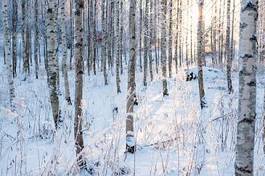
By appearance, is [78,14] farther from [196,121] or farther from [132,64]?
[196,121]

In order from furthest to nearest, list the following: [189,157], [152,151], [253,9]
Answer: [152,151] < [189,157] < [253,9]

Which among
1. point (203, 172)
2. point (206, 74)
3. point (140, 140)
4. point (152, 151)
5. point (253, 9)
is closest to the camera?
point (253, 9)

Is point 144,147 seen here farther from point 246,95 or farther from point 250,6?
point 250,6

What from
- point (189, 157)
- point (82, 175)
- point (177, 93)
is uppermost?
point (177, 93)

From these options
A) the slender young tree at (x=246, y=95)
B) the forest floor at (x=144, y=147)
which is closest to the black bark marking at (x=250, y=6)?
the slender young tree at (x=246, y=95)

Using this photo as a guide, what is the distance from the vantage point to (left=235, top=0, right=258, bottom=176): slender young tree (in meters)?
4.03

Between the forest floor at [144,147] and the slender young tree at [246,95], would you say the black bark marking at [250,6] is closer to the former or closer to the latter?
the slender young tree at [246,95]

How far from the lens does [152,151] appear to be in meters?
7.19

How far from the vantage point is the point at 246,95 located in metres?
4.07

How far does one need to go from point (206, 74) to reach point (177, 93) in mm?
21176

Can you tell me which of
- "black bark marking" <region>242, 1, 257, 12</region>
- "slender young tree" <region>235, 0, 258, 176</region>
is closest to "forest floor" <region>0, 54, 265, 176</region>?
"slender young tree" <region>235, 0, 258, 176</region>

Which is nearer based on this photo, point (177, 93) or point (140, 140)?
point (177, 93)

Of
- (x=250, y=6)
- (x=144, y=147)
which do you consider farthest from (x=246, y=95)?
(x=144, y=147)

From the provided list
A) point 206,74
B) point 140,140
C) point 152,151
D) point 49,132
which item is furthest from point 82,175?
point 206,74
